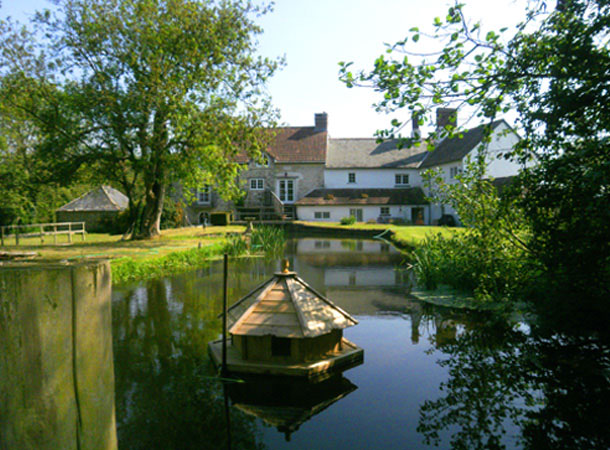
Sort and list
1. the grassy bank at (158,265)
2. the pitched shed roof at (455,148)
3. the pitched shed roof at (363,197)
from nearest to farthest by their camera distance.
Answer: the grassy bank at (158,265) → the pitched shed roof at (455,148) → the pitched shed roof at (363,197)

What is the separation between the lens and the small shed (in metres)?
33.7

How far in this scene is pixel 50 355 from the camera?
1874 mm

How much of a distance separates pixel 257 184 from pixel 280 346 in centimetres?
3980

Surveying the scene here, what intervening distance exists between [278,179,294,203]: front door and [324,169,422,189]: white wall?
11.4ft

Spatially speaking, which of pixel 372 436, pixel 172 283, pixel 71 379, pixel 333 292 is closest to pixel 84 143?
pixel 172 283

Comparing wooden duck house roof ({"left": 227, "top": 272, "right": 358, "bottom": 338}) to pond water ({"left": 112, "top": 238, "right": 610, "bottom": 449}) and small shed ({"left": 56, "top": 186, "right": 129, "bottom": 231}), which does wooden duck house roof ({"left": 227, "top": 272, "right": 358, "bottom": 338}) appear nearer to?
pond water ({"left": 112, "top": 238, "right": 610, "bottom": 449})

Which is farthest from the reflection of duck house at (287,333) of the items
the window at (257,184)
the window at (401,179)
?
the window at (401,179)

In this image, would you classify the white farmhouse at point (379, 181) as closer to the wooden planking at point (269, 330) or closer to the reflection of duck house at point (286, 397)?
the reflection of duck house at point (286, 397)

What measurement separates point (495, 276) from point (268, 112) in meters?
16.2

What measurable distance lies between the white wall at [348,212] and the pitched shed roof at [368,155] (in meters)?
4.89

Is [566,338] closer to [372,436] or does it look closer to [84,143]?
[372,436]

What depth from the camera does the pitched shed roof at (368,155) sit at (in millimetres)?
A: 45219

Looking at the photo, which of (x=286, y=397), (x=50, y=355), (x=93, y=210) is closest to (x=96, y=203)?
(x=93, y=210)

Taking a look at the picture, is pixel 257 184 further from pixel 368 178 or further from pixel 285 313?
pixel 285 313
